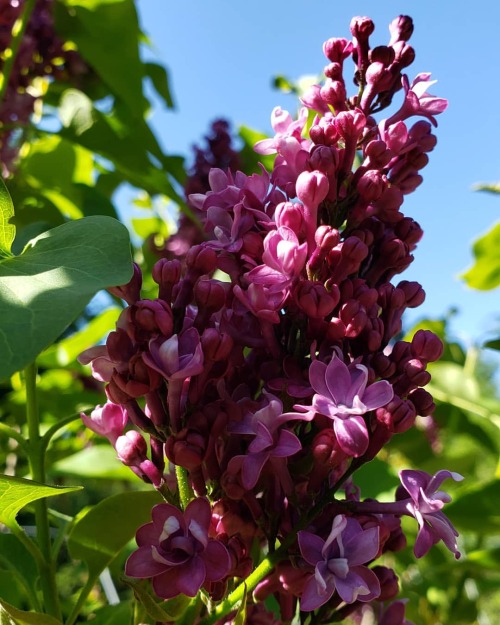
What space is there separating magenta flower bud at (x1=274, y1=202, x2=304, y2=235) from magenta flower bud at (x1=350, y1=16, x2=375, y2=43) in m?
0.23

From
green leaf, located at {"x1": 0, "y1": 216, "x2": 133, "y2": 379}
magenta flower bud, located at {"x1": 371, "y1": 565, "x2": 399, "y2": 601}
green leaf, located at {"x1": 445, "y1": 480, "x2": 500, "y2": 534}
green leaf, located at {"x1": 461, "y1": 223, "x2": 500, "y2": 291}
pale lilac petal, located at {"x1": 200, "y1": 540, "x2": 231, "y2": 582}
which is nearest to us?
green leaf, located at {"x1": 0, "y1": 216, "x2": 133, "y2": 379}

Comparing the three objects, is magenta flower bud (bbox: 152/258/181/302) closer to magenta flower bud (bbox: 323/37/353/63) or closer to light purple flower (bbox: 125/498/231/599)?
light purple flower (bbox: 125/498/231/599)

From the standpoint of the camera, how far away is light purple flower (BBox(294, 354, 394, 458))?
46 cm

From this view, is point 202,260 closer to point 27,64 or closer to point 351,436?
point 351,436

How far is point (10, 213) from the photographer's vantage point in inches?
23.1

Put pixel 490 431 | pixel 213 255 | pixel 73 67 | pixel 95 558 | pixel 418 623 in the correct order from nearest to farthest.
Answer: pixel 213 255 < pixel 95 558 < pixel 418 623 < pixel 490 431 < pixel 73 67

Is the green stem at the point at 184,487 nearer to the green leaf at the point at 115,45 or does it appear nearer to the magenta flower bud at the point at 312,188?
the magenta flower bud at the point at 312,188

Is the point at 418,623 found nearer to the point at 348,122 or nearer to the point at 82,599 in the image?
the point at 82,599

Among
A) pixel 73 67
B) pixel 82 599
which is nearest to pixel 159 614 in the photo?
pixel 82 599

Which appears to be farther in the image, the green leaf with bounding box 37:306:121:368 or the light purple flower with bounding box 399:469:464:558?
the green leaf with bounding box 37:306:121:368

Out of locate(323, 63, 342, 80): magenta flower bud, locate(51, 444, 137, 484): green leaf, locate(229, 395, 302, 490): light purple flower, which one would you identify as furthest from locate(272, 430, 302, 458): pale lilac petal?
locate(51, 444, 137, 484): green leaf

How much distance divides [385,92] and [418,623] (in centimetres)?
128

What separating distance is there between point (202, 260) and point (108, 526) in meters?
0.31

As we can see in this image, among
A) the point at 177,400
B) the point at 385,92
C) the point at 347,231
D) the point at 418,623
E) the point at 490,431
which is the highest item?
the point at 385,92
